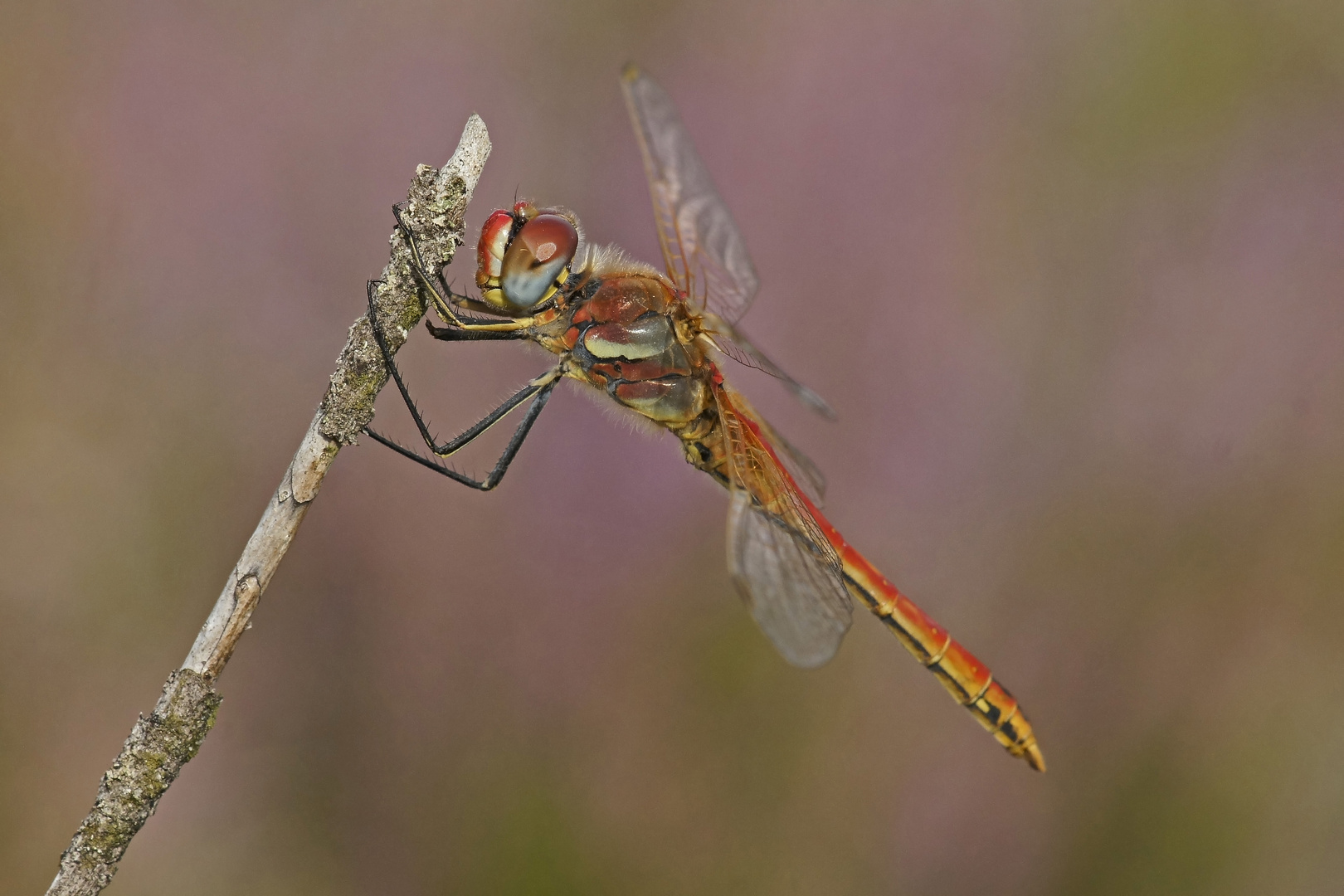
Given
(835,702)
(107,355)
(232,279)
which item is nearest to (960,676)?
(835,702)

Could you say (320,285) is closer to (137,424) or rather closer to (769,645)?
(137,424)

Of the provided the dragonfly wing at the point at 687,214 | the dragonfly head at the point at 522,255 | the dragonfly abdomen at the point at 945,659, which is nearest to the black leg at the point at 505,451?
the dragonfly head at the point at 522,255

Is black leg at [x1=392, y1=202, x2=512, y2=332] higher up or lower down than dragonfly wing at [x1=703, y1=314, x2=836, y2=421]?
lower down

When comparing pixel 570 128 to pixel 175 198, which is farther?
pixel 570 128

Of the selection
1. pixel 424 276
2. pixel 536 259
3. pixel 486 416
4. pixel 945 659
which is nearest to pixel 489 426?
pixel 486 416

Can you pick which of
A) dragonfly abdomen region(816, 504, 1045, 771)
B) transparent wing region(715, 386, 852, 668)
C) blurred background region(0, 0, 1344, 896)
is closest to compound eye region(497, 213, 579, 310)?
blurred background region(0, 0, 1344, 896)

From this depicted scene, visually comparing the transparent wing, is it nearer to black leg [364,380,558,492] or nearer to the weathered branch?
black leg [364,380,558,492]
